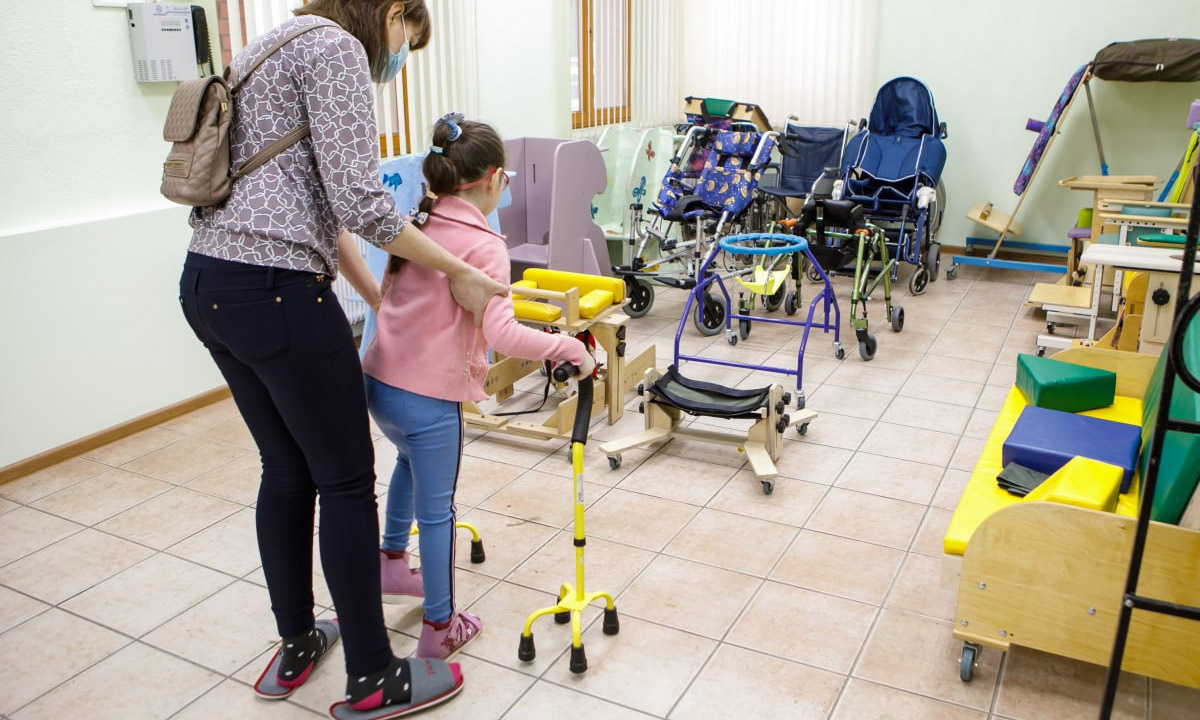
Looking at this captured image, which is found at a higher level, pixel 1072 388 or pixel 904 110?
pixel 904 110

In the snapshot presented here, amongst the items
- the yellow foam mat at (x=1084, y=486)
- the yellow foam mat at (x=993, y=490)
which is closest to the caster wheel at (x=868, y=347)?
the yellow foam mat at (x=993, y=490)

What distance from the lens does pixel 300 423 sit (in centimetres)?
184

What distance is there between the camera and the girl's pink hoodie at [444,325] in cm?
202

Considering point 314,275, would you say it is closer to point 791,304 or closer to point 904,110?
point 791,304

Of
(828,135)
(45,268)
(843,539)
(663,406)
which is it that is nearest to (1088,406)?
(843,539)

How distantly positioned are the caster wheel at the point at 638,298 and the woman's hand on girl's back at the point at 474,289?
136 inches

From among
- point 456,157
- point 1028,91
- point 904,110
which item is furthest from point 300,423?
point 1028,91

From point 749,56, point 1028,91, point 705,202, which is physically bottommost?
point 705,202

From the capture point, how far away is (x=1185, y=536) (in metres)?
1.96

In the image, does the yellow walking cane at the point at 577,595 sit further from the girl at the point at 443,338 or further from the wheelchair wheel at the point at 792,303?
the wheelchair wheel at the point at 792,303

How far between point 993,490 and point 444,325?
148 cm

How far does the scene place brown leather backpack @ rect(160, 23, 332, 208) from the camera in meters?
1.70

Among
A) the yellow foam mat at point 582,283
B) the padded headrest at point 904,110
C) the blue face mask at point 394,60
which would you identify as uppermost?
the blue face mask at point 394,60

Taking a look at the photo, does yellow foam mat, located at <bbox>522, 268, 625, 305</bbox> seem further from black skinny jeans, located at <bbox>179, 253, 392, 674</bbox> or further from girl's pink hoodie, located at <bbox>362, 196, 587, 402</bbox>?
black skinny jeans, located at <bbox>179, 253, 392, 674</bbox>
